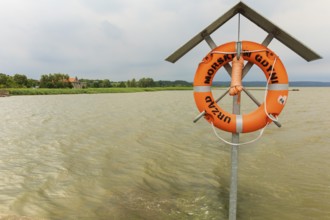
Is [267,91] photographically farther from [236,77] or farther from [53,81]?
[53,81]

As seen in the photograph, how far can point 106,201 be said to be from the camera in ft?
13.1

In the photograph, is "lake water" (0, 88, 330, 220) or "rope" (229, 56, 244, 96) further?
"lake water" (0, 88, 330, 220)

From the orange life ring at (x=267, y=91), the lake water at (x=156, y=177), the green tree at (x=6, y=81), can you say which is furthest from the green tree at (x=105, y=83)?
the orange life ring at (x=267, y=91)

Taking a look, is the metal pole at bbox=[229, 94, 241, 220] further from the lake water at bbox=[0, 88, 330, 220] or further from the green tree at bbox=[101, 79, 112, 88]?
the green tree at bbox=[101, 79, 112, 88]

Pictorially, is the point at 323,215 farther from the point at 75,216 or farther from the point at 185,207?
the point at 75,216

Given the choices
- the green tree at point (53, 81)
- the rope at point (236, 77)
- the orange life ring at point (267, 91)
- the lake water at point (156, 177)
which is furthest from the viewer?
the green tree at point (53, 81)

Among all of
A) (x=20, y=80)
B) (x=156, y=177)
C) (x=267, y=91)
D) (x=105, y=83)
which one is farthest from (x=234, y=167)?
(x=105, y=83)

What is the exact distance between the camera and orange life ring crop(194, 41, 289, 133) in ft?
10.2

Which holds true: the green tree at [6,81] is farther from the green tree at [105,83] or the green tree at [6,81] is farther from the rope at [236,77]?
the rope at [236,77]

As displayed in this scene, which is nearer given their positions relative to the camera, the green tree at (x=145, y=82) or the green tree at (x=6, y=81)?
the green tree at (x=6, y=81)

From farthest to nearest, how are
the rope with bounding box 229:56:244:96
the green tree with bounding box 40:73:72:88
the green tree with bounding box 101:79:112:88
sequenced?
the green tree with bounding box 101:79:112:88 < the green tree with bounding box 40:73:72:88 < the rope with bounding box 229:56:244:96

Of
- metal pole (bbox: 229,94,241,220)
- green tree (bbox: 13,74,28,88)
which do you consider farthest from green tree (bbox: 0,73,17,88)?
metal pole (bbox: 229,94,241,220)

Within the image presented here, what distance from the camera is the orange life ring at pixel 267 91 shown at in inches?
122

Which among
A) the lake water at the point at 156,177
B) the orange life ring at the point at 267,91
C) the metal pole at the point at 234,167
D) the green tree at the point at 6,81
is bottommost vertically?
the lake water at the point at 156,177
